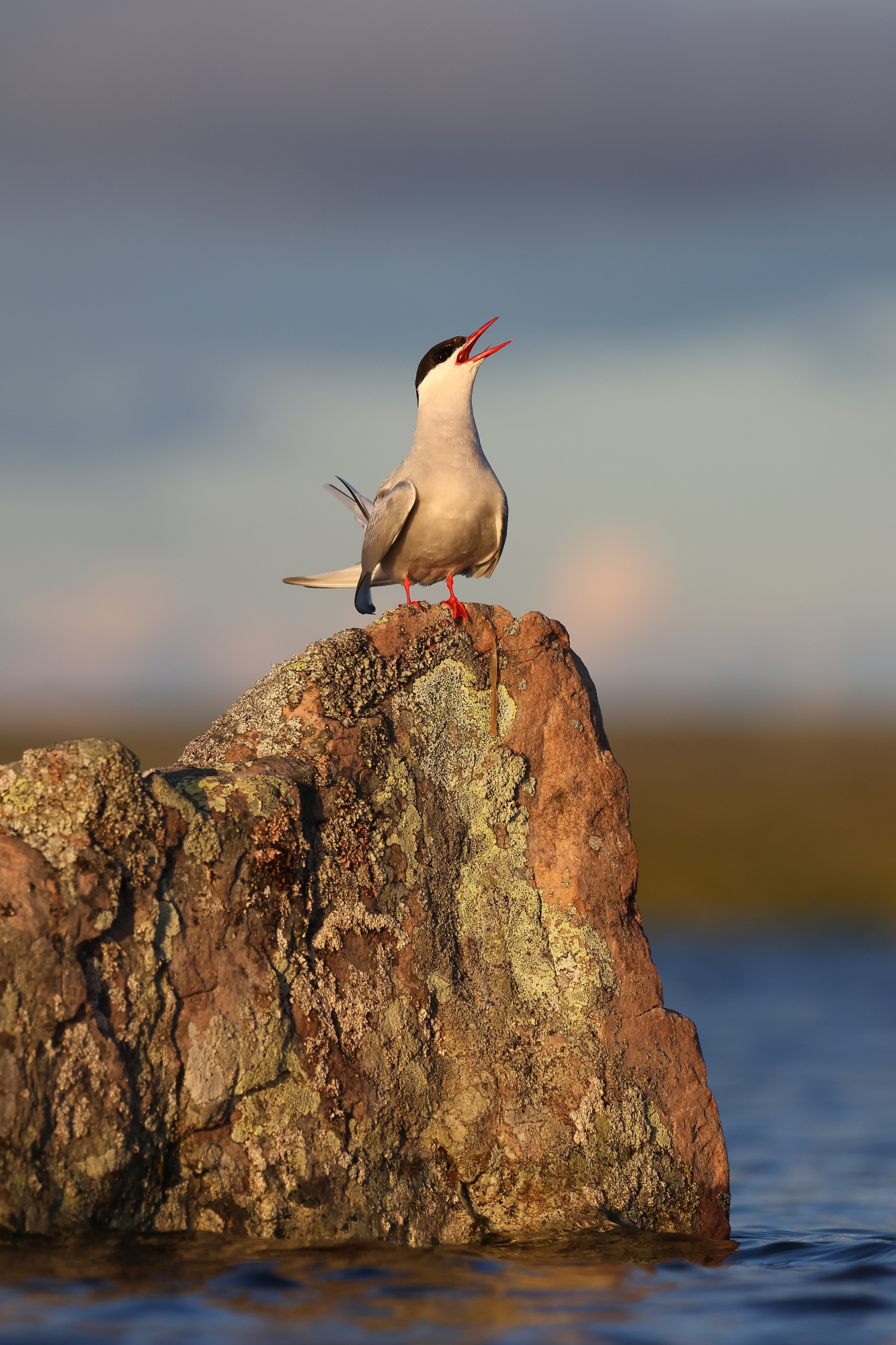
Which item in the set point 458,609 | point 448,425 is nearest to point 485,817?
point 458,609

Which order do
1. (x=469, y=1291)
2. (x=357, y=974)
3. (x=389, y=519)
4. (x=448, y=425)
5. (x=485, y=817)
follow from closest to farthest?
(x=469, y=1291) → (x=357, y=974) → (x=485, y=817) → (x=389, y=519) → (x=448, y=425)

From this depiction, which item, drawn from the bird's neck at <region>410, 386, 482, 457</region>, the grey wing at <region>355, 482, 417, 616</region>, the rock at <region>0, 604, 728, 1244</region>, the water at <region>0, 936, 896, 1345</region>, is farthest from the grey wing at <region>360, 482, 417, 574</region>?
the water at <region>0, 936, 896, 1345</region>

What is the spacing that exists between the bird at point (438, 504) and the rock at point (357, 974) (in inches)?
47.2

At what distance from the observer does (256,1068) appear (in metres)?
6.04

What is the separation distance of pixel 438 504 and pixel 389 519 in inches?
12.3

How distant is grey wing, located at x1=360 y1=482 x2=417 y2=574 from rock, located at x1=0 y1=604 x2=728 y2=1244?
1.11 meters

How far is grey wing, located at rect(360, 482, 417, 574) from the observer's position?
28.0 ft

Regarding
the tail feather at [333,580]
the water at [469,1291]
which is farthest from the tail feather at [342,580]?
the water at [469,1291]

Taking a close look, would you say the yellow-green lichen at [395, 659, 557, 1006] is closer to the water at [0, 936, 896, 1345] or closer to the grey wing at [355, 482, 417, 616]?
the water at [0, 936, 896, 1345]

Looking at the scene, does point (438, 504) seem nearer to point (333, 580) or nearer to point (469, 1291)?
point (333, 580)

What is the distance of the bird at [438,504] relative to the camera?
339 inches

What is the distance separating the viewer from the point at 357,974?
648 centimetres

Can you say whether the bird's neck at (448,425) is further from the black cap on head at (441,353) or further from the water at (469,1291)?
the water at (469,1291)

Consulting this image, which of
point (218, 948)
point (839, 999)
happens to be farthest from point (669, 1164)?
point (839, 999)
